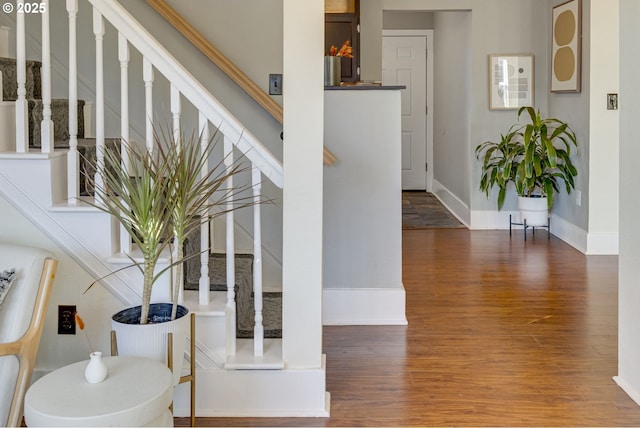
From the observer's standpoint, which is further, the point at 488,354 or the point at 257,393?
the point at 488,354

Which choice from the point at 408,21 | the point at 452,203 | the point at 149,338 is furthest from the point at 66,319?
the point at 408,21

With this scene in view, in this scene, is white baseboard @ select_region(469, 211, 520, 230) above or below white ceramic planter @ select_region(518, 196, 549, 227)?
below

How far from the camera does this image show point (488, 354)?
3.51 metres

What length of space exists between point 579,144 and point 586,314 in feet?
7.73

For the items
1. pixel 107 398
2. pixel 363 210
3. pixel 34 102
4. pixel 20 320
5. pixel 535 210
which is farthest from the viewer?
pixel 535 210

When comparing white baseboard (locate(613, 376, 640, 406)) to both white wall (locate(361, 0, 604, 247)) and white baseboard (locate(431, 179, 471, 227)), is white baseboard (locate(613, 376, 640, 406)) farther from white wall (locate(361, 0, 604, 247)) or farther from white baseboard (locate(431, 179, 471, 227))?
white baseboard (locate(431, 179, 471, 227))

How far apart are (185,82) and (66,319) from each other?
1019 millimetres

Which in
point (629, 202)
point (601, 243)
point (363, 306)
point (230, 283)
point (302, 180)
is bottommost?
point (363, 306)

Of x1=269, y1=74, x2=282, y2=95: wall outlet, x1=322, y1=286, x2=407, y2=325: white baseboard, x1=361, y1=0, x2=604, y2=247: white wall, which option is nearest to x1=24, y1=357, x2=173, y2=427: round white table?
x1=269, y1=74, x2=282, y2=95: wall outlet

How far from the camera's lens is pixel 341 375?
3252 millimetres

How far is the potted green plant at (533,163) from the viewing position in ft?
20.3

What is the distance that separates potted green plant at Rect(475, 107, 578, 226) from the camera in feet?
20.3

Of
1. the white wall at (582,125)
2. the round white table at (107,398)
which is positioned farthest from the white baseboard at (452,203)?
the round white table at (107,398)

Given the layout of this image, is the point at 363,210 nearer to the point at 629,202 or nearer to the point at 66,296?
the point at 629,202
